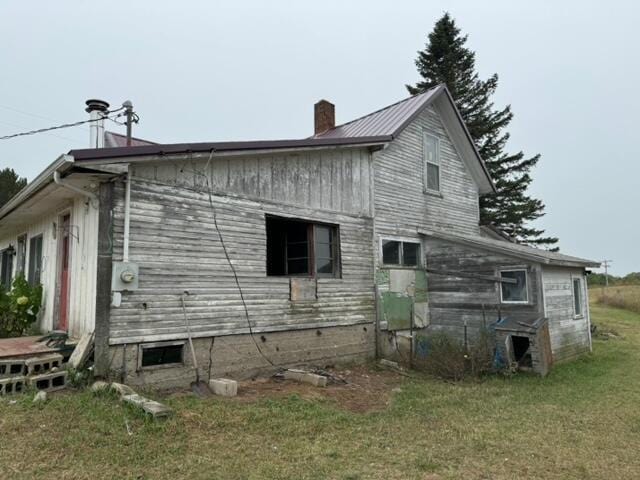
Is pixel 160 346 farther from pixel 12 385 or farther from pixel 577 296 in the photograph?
pixel 577 296

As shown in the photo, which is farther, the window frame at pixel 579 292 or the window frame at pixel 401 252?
the window frame at pixel 579 292

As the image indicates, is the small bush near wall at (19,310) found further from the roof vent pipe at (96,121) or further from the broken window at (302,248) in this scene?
the broken window at (302,248)

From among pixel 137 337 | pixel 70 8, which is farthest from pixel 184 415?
pixel 70 8

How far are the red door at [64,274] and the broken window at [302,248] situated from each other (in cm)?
410

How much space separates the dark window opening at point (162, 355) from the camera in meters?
7.16

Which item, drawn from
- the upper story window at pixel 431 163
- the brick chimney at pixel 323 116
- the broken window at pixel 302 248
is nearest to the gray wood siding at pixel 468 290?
the upper story window at pixel 431 163

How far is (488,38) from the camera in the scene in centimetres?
3161

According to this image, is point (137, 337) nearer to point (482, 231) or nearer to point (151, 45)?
point (482, 231)

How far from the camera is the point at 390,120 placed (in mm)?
13273

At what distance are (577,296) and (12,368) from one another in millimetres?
13330

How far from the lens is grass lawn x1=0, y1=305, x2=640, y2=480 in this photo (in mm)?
4539

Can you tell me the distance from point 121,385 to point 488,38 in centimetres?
3331

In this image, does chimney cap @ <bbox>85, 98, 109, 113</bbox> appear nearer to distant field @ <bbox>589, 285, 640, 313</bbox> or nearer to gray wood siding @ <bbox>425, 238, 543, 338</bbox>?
A: gray wood siding @ <bbox>425, 238, 543, 338</bbox>

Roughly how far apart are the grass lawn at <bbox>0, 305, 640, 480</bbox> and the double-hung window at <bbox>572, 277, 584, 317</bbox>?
205 inches
